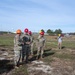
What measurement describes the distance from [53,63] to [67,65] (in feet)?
3.01

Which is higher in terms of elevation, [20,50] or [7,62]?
[20,50]

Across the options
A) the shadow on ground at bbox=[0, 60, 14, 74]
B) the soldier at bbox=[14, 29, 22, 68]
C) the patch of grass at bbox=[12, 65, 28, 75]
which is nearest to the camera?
the patch of grass at bbox=[12, 65, 28, 75]

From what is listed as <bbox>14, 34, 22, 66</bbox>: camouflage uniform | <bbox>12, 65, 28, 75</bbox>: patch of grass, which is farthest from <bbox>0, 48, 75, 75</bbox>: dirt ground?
<bbox>14, 34, 22, 66</bbox>: camouflage uniform

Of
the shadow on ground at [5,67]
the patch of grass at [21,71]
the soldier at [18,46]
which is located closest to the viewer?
the patch of grass at [21,71]

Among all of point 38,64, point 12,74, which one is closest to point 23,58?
point 38,64

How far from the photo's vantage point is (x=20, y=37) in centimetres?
1198

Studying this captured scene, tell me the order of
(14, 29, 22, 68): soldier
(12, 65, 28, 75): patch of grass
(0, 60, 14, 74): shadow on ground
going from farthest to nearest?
(14, 29, 22, 68): soldier < (0, 60, 14, 74): shadow on ground < (12, 65, 28, 75): patch of grass

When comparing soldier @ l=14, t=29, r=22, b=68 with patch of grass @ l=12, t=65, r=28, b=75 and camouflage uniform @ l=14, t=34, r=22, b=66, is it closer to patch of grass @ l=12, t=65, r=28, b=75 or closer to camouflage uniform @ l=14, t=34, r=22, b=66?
camouflage uniform @ l=14, t=34, r=22, b=66

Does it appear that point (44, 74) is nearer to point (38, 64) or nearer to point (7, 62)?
point (38, 64)

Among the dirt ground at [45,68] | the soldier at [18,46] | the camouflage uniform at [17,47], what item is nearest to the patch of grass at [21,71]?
the dirt ground at [45,68]

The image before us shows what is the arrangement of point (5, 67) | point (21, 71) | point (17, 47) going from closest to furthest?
point (21, 71) < point (17, 47) < point (5, 67)

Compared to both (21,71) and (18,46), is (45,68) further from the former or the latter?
(18,46)

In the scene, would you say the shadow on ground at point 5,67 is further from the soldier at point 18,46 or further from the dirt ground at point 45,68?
the soldier at point 18,46

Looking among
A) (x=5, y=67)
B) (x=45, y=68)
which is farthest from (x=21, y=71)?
(x=45, y=68)
